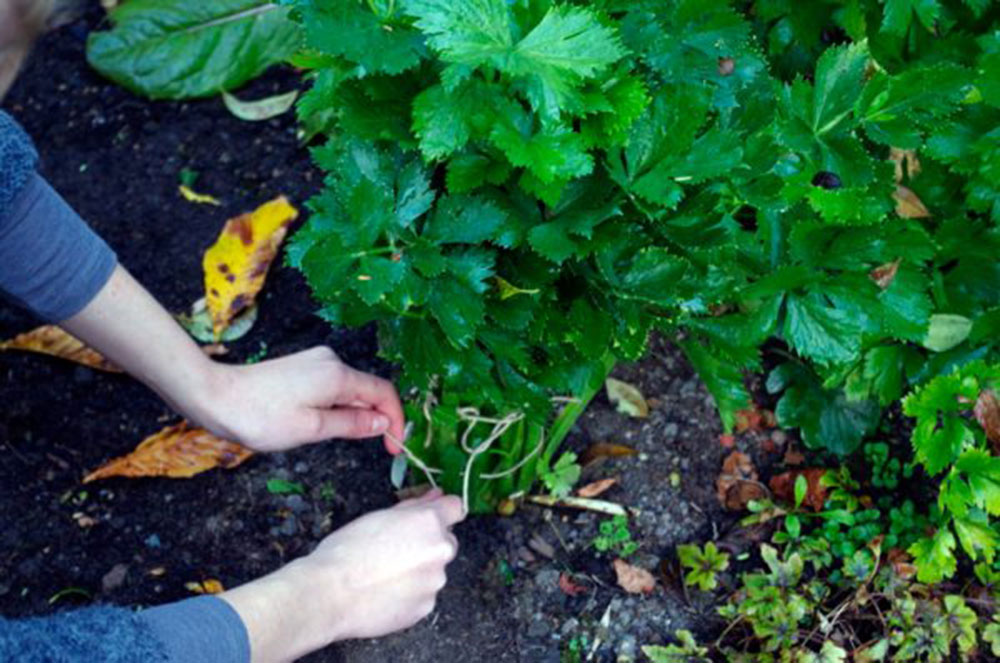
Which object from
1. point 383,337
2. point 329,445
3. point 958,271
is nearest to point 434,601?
point 329,445

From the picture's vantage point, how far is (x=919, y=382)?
1694mm

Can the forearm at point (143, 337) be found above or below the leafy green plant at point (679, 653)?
above

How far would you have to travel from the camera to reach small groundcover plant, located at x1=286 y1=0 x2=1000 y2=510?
38.7 inches

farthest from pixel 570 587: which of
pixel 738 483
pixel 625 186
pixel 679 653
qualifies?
pixel 625 186

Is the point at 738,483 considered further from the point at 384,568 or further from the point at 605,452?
the point at 384,568

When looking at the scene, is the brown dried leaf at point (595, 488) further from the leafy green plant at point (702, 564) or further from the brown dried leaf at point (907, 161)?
the brown dried leaf at point (907, 161)

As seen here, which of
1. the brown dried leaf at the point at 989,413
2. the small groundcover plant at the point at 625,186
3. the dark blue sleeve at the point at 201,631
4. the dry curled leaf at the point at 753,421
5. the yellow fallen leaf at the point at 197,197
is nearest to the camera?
the small groundcover plant at the point at 625,186

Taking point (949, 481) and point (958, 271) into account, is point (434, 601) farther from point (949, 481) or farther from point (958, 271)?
point (958, 271)

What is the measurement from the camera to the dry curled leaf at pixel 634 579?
181cm

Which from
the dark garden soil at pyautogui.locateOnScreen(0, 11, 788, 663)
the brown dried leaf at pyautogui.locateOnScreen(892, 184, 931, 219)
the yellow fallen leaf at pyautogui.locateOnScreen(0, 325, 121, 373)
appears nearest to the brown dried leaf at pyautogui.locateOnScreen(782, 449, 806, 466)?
the dark garden soil at pyautogui.locateOnScreen(0, 11, 788, 663)

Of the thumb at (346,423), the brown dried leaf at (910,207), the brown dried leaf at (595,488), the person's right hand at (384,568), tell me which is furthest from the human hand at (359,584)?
the brown dried leaf at (910,207)

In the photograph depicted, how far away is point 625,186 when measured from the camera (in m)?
1.09

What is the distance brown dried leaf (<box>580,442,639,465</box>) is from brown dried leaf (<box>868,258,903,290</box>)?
57cm

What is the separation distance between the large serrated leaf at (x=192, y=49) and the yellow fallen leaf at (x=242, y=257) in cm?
39
